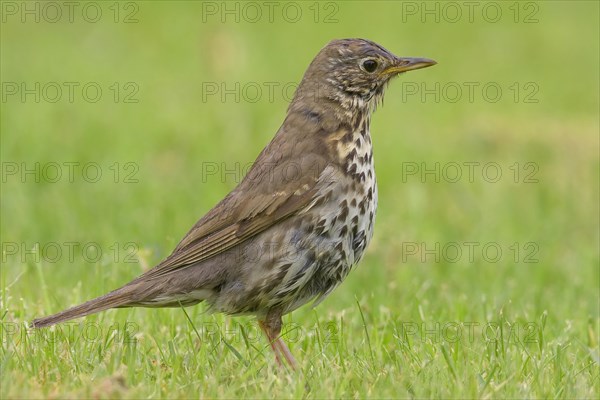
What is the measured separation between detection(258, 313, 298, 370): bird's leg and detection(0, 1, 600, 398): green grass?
2.9 inches

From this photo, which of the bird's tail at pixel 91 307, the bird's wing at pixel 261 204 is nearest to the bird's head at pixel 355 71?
the bird's wing at pixel 261 204

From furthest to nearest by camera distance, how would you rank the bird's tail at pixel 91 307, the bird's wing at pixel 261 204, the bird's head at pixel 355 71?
the bird's head at pixel 355 71 → the bird's wing at pixel 261 204 → the bird's tail at pixel 91 307

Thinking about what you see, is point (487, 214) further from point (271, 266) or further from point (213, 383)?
point (213, 383)

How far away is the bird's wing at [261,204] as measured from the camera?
19.0ft

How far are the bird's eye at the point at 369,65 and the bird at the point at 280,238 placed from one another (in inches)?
13.4

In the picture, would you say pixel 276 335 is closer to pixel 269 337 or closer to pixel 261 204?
pixel 269 337

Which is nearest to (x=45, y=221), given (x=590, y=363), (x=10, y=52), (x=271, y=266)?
(x=271, y=266)

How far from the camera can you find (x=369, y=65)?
632 cm

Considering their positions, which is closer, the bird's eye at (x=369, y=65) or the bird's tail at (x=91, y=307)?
the bird's tail at (x=91, y=307)

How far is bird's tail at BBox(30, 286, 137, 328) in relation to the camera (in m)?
5.38

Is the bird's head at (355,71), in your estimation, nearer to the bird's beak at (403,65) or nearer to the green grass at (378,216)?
the bird's beak at (403,65)

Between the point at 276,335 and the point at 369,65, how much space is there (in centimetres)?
156

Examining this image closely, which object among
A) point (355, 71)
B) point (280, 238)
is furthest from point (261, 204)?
point (355, 71)

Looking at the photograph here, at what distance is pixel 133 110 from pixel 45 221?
132 inches
